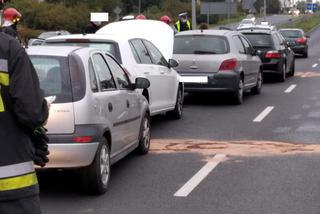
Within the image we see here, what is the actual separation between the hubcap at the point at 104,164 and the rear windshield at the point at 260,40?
13.5 meters

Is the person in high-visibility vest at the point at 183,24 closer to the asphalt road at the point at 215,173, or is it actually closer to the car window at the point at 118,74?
the asphalt road at the point at 215,173

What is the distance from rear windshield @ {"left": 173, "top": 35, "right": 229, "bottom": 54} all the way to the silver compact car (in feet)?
23.2

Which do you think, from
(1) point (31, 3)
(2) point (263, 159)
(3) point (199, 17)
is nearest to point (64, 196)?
(2) point (263, 159)

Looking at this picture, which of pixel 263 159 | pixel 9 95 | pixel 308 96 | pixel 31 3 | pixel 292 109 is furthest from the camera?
pixel 31 3

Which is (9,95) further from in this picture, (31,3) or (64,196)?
(31,3)

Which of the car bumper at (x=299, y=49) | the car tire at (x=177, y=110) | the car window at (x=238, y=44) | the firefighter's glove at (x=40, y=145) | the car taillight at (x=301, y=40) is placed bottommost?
the car bumper at (x=299, y=49)

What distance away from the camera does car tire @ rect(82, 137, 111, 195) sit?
22.0 ft

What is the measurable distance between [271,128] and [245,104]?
148 inches

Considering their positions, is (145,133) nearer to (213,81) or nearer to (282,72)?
(213,81)

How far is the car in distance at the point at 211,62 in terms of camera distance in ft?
47.3

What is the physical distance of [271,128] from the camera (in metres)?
11.5

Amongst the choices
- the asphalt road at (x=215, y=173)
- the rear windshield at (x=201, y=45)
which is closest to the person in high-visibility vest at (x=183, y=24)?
the rear windshield at (x=201, y=45)

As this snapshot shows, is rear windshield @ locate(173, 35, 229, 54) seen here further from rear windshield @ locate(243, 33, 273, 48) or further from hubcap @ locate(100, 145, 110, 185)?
hubcap @ locate(100, 145, 110, 185)

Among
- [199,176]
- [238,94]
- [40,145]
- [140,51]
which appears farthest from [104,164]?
[238,94]
